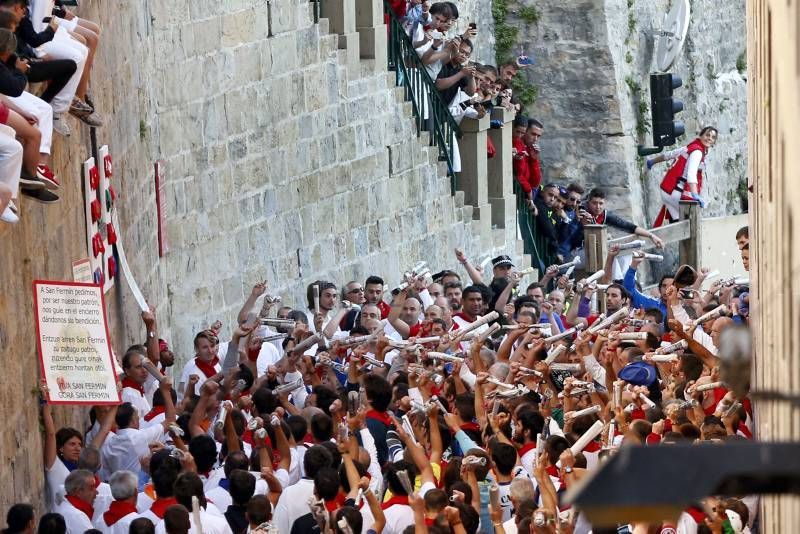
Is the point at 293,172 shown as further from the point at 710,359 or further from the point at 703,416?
the point at 703,416

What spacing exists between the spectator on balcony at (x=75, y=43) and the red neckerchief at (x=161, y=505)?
9.94ft

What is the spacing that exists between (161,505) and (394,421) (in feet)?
5.10

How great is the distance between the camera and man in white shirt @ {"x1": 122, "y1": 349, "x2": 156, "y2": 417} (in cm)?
1107

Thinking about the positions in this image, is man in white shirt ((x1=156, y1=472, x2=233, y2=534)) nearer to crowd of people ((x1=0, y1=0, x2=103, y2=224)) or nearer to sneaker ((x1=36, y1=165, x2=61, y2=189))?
crowd of people ((x1=0, y1=0, x2=103, y2=224))

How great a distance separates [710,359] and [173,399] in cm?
332

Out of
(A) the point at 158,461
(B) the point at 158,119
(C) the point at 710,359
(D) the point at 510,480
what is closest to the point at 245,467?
(A) the point at 158,461

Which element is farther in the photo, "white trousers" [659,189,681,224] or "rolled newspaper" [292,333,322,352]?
"white trousers" [659,189,681,224]

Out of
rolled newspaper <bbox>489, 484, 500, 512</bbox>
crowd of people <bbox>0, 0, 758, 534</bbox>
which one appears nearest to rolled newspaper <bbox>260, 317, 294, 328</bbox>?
crowd of people <bbox>0, 0, 758, 534</bbox>

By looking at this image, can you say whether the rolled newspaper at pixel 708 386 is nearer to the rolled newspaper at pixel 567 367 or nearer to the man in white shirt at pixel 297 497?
the rolled newspaper at pixel 567 367

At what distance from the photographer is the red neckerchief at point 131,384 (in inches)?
442

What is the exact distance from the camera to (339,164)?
57.6 ft

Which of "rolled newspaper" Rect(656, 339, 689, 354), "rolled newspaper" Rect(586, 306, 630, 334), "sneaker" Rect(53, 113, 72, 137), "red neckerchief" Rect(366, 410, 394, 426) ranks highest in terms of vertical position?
"sneaker" Rect(53, 113, 72, 137)

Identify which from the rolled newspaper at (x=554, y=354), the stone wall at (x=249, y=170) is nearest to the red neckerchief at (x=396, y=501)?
the stone wall at (x=249, y=170)

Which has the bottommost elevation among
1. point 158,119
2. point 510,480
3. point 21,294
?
point 510,480
